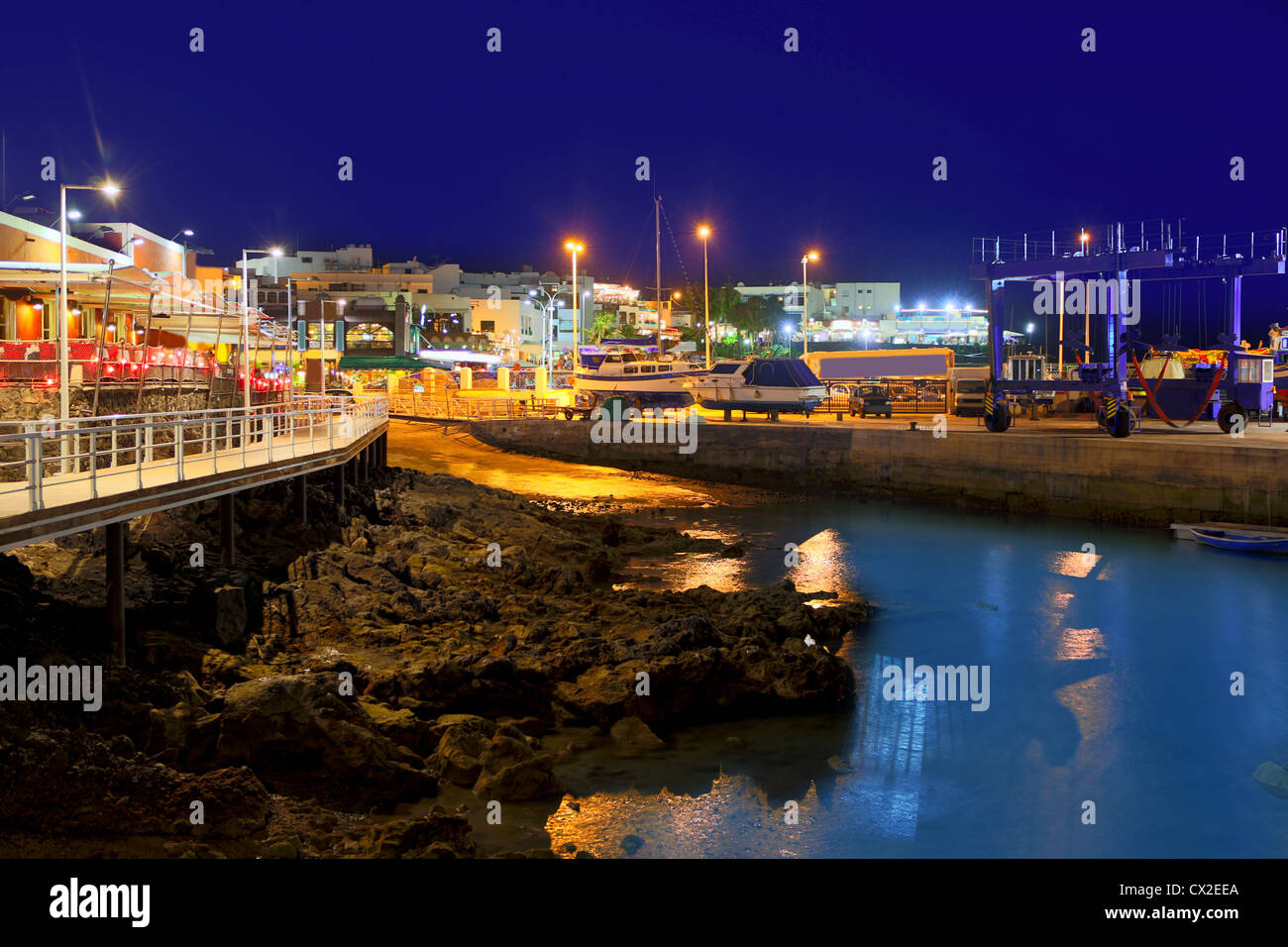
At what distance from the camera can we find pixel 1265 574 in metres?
23.6

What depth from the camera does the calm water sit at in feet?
35.1

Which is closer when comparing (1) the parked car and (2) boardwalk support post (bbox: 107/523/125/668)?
(2) boardwalk support post (bbox: 107/523/125/668)

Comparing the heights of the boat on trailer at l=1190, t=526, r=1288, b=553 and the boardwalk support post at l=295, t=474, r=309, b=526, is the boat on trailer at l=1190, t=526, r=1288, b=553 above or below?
below

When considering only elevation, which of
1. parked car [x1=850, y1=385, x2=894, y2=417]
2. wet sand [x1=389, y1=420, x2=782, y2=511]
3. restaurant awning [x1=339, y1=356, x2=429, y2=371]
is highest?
restaurant awning [x1=339, y1=356, x2=429, y2=371]

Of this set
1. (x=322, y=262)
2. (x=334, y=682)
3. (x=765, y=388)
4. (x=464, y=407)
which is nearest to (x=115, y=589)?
(x=334, y=682)

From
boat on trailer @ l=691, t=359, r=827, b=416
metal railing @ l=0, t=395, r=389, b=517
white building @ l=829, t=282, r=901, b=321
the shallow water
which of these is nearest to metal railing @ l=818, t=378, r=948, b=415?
boat on trailer @ l=691, t=359, r=827, b=416

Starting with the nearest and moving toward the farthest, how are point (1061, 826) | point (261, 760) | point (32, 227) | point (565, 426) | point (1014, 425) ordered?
point (261, 760) → point (1061, 826) → point (32, 227) → point (1014, 425) → point (565, 426)

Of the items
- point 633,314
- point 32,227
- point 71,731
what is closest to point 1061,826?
point 71,731

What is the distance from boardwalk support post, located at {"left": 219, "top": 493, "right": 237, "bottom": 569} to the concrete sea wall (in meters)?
24.2

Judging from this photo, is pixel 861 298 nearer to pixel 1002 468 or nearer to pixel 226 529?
pixel 1002 468

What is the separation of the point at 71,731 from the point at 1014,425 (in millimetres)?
37359

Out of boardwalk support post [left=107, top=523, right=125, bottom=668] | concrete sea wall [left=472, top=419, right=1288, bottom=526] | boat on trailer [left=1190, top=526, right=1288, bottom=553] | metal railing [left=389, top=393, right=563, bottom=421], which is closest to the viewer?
boardwalk support post [left=107, top=523, right=125, bottom=668]

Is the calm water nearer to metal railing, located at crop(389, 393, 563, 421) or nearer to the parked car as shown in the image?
the parked car

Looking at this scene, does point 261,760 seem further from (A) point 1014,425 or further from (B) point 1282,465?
(A) point 1014,425
